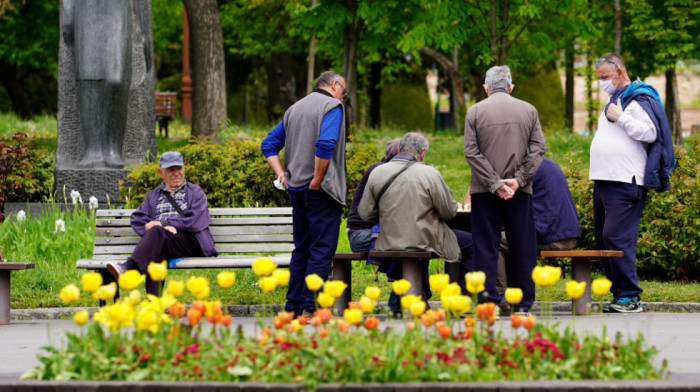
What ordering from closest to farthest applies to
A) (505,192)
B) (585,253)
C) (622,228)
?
(505,192) < (585,253) < (622,228)

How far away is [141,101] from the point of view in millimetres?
14234

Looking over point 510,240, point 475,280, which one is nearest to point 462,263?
point 510,240

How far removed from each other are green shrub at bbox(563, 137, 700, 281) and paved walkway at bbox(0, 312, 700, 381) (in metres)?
1.56

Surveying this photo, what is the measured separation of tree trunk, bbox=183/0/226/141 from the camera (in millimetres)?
20516

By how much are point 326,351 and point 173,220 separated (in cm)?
425

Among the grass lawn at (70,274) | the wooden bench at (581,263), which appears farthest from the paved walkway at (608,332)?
the grass lawn at (70,274)

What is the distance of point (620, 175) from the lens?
348 inches

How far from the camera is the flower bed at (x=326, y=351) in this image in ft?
16.5

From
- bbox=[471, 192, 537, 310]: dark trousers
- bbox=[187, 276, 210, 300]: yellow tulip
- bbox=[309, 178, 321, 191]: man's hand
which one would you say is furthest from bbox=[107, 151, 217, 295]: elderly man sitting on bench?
bbox=[187, 276, 210, 300]: yellow tulip

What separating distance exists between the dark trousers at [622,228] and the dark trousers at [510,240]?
877 millimetres

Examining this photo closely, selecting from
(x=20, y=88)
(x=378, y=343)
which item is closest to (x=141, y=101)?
(x=378, y=343)

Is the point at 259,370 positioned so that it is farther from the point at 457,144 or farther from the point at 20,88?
the point at 20,88

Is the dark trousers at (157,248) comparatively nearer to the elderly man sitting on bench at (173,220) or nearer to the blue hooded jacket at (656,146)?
the elderly man sitting on bench at (173,220)

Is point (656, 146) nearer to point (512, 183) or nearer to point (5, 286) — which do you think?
point (512, 183)
